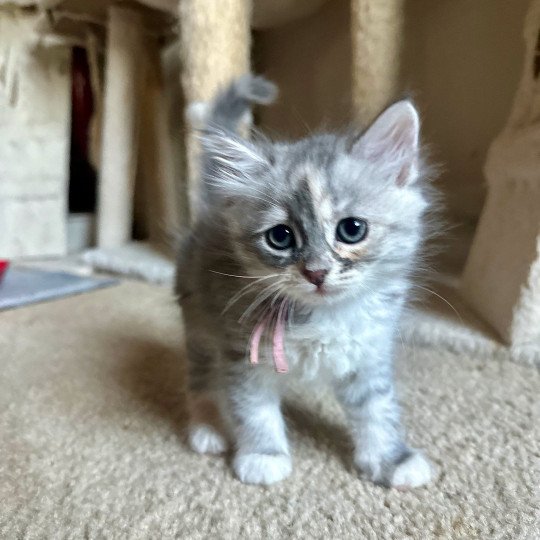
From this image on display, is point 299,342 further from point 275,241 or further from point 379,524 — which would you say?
point 379,524

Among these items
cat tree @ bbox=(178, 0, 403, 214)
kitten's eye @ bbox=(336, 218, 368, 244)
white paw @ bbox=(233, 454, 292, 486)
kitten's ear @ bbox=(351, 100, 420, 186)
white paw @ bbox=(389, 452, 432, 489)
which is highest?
cat tree @ bbox=(178, 0, 403, 214)

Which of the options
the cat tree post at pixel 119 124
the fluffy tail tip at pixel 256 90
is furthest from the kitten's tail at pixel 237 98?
the cat tree post at pixel 119 124

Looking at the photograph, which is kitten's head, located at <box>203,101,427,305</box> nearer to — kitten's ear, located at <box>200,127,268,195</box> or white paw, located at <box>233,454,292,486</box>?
kitten's ear, located at <box>200,127,268,195</box>

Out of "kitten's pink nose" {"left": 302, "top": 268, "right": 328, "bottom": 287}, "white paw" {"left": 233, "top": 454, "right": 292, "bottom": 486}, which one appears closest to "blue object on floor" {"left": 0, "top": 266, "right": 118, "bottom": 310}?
"white paw" {"left": 233, "top": 454, "right": 292, "bottom": 486}

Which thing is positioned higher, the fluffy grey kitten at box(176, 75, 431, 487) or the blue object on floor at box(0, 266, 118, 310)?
the fluffy grey kitten at box(176, 75, 431, 487)

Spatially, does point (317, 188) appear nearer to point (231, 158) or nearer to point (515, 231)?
point (231, 158)

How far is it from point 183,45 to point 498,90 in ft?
2.92

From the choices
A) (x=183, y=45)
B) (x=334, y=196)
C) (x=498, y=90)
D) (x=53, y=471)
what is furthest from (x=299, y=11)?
(x=53, y=471)

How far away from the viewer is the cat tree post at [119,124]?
6.45ft

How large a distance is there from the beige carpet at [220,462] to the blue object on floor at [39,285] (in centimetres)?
43

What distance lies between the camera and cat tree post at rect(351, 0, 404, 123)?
1.35 meters

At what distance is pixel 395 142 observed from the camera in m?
0.83

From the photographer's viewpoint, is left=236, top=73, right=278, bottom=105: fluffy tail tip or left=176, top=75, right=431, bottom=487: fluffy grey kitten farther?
left=236, top=73, right=278, bottom=105: fluffy tail tip

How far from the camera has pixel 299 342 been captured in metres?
0.82
